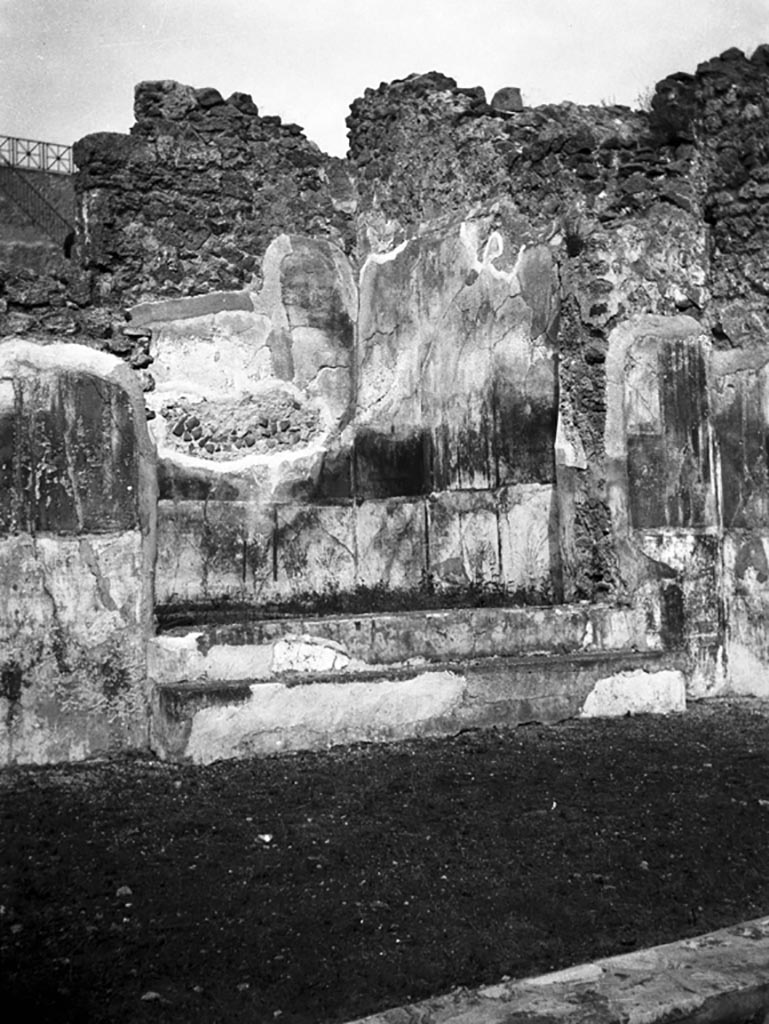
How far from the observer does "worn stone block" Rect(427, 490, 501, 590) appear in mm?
6441

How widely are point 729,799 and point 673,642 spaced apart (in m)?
1.68

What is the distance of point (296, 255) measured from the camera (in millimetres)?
6852

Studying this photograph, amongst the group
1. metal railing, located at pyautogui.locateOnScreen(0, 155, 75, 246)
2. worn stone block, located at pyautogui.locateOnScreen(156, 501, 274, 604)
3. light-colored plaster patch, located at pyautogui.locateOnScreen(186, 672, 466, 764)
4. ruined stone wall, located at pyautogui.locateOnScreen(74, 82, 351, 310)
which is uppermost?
metal railing, located at pyautogui.locateOnScreen(0, 155, 75, 246)

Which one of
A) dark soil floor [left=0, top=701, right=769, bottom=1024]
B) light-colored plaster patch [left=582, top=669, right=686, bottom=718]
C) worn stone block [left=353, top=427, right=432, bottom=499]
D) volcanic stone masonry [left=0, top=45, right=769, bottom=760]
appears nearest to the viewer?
dark soil floor [left=0, top=701, right=769, bottom=1024]

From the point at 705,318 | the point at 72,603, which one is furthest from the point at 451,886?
the point at 705,318

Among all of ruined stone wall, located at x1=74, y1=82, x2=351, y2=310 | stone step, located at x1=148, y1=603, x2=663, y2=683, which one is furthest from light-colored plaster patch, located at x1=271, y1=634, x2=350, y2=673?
ruined stone wall, located at x1=74, y1=82, x2=351, y2=310

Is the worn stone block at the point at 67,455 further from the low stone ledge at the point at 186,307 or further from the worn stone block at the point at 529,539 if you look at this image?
the worn stone block at the point at 529,539

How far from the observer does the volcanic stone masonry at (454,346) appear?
19.5 ft

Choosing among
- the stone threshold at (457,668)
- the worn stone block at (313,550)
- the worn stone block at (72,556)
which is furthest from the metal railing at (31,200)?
the stone threshold at (457,668)

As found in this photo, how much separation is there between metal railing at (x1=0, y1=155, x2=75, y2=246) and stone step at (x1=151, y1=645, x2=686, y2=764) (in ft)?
25.8

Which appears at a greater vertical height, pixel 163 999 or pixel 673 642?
pixel 673 642

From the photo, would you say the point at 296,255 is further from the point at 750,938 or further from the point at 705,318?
the point at 750,938

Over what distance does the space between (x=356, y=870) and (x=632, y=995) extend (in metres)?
1.07

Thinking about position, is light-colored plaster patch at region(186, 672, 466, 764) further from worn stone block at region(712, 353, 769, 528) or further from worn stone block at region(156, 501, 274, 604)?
worn stone block at region(712, 353, 769, 528)
